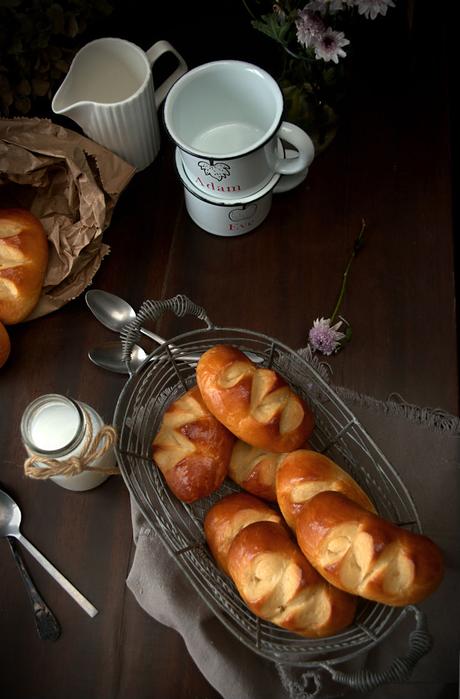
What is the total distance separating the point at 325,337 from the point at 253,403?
0.60 ft

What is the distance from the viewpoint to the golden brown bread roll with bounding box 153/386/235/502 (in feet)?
2.57

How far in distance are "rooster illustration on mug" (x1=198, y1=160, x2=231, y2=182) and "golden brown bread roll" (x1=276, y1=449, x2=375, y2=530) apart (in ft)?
1.13

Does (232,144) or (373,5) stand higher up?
(373,5)

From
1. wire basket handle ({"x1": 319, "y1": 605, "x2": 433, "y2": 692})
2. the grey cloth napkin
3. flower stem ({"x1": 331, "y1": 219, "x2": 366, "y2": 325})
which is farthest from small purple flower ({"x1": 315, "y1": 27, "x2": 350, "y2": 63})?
wire basket handle ({"x1": 319, "y1": 605, "x2": 433, "y2": 692})

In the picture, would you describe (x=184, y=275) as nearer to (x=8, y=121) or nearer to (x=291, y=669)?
(x=8, y=121)

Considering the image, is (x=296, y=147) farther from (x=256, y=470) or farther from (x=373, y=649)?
(x=373, y=649)

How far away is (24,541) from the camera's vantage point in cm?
86

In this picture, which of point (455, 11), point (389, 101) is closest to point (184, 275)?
point (389, 101)

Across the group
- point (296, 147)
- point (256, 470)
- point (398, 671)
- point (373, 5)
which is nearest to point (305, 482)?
point (256, 470)

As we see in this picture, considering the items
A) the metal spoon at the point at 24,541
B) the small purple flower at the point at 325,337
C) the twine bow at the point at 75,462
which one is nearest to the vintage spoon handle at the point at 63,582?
the metal spoon at the point at 24,541

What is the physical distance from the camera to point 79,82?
3.22 ft

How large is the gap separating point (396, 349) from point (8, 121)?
58 cm

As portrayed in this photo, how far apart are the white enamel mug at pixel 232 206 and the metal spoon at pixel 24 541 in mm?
434

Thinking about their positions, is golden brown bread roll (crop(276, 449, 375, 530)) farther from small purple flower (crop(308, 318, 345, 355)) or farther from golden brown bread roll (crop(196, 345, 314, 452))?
small purple flower (crop(308, 318, 345, 355))
